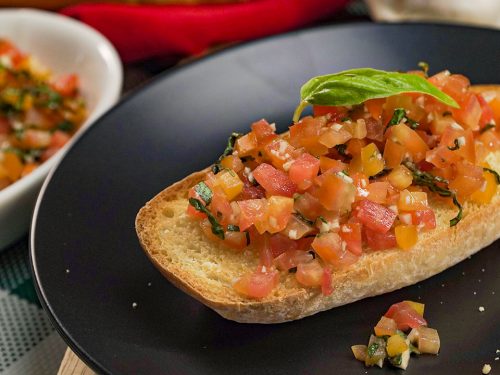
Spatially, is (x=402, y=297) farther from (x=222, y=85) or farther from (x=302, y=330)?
(x=222, y=85)

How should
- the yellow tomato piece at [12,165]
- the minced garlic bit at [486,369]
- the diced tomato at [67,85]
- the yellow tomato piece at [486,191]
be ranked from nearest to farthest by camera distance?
1. the minced garlic bit at [486,369]
2. the yellow tomato piece at [486,191]
3. the yellow tomato piece at [12,165]
4. the diced tomato at [67,85]

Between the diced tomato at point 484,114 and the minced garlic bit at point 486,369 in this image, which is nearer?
the minced garlic bit at point 486,369

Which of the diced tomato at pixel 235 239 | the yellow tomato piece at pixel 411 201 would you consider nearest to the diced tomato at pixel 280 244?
the diced tomato at pixel 235 239

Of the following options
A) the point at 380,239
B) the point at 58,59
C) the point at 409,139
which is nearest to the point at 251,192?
the point at 380,239

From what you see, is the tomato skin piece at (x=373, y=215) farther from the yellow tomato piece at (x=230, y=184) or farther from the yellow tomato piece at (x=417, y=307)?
the yellow tomato piece at (x=230, y=184)

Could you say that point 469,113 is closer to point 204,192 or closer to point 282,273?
point 282,273

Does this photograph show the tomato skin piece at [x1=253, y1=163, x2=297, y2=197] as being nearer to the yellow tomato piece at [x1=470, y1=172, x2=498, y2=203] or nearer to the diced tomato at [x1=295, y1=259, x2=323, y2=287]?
the diced tomato at [x1=295, y1=259, x2=323, y2=287]

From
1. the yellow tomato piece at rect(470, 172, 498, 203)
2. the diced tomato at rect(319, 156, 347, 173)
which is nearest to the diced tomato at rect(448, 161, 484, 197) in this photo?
the yellow tomato piece at rect(470, 172, 498, 203)

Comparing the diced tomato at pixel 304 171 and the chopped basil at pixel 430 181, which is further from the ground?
the diced tomato at pixel 304 171
